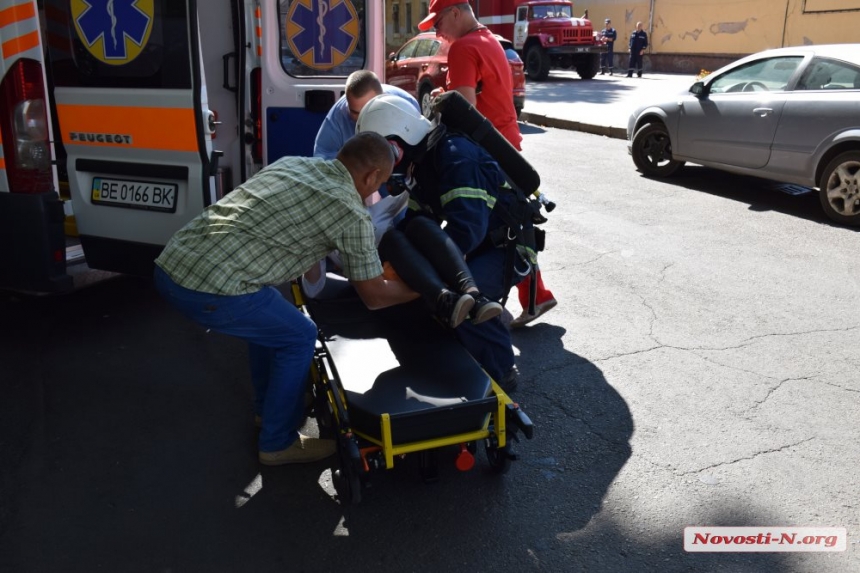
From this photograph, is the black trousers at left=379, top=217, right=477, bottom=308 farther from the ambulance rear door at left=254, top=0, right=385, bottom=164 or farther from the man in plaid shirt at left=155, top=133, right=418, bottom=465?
the ambulance rear door at left=254, top=0, right=385, bottom=164

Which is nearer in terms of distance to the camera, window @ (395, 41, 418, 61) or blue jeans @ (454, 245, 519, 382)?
blue jeans @ (454, 245, 519, 382)

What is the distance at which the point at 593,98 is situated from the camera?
17.9 meters

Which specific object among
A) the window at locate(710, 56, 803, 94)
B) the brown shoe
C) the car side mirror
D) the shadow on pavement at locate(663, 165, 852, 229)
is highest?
the window at locate(710, 56, 803, 94)

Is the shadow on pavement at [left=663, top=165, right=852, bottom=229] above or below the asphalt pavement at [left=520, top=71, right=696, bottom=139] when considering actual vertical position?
below

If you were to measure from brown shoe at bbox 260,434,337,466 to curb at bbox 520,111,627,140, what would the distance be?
10193 mm

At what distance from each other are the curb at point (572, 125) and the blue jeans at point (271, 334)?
10218mm

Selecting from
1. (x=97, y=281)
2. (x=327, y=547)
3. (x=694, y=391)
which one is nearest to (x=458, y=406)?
(x=327, y=547)

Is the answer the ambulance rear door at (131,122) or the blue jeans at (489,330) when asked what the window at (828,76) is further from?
the ambulance rear door at (131,122)

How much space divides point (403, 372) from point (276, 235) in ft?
2.41

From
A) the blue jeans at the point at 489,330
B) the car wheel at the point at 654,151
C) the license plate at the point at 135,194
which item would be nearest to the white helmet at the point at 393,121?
the blue jeans at the point at 489,330

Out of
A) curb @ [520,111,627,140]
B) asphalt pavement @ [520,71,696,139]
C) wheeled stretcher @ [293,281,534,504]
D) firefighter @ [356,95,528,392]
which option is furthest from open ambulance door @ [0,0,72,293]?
curb @ [520,111,627,140]

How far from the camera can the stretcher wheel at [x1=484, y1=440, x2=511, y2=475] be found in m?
3.12

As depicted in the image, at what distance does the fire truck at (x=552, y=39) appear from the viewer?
2289 cm

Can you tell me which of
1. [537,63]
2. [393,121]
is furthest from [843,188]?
[537,63]
